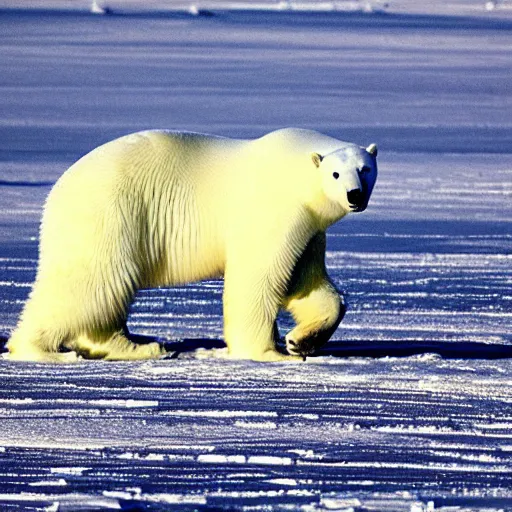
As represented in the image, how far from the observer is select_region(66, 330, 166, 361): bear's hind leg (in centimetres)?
511

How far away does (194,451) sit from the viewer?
411 centimetres

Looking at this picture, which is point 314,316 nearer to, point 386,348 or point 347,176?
point 386,348

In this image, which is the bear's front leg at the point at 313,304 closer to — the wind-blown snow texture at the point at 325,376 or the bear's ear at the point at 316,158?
the wind-blown snow texture at the point at 325,376

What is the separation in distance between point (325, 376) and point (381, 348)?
58cm

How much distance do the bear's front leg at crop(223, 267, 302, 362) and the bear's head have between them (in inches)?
14.5

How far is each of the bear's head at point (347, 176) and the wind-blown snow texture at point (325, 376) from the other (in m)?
0.60

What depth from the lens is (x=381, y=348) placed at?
17.8ft

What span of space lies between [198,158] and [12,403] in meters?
1.15

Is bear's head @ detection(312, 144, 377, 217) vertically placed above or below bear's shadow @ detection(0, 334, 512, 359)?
above

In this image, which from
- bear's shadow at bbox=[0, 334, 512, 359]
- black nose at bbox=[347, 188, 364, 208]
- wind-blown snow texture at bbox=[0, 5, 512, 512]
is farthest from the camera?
bear's shadow at bbox=[0, 334, 512, 359]

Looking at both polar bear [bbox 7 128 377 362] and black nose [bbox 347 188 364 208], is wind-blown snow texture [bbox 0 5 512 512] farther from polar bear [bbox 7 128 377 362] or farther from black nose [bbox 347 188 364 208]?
black nose [bbox 347 188 364 208]

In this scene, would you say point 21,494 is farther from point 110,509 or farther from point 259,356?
point 259,356

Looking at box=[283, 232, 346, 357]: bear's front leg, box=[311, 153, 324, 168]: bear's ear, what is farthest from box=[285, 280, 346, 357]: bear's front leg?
box=[311, 153, 324, 168]: bear's ear

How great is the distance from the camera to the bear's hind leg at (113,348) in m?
5.11
